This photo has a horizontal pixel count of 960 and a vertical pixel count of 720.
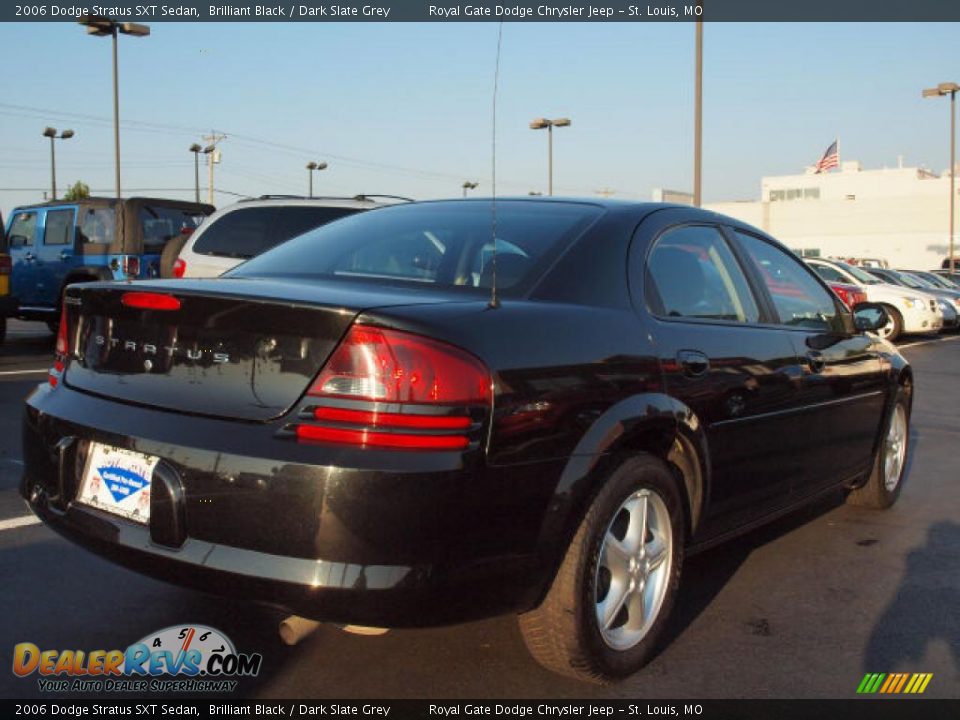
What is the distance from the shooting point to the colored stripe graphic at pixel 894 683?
3078 mm

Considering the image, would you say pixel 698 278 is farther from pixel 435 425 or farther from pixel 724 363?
pixel 435 425

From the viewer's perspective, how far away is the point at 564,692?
2947 millimetres

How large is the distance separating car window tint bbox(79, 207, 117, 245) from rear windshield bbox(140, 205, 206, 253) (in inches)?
17.2

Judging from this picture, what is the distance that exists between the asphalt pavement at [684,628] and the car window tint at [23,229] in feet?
34.9

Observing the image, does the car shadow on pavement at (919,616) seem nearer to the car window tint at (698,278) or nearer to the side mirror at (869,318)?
the side mirror at (869,318)

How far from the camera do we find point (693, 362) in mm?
3367

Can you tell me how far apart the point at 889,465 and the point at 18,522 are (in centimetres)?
441

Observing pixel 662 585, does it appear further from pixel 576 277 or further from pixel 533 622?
pixel 576 277

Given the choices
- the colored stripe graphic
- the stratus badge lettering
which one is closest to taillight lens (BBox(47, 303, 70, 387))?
the stratus badge lettering

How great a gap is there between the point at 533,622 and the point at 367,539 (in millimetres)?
698

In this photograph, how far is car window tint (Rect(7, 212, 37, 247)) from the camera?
14.4m

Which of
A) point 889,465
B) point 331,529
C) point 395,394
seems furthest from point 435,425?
point 889,465

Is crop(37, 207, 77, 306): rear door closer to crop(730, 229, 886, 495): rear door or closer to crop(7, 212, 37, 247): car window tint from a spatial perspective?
crop(7, 212, 37, 247): car window tint

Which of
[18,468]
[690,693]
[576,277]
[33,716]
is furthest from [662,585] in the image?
[18,468]
